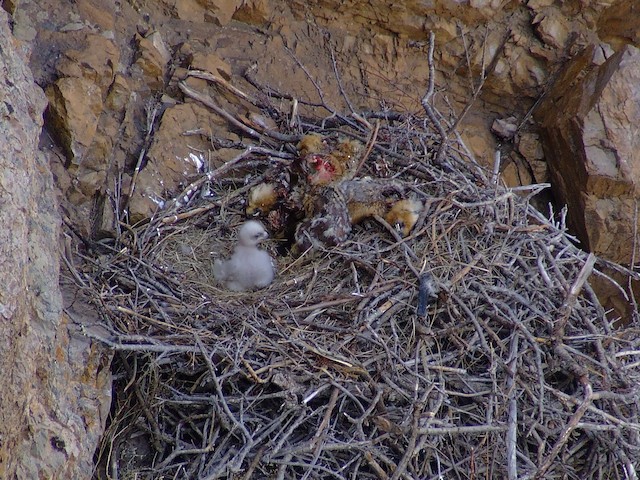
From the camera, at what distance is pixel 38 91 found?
372 centimetres

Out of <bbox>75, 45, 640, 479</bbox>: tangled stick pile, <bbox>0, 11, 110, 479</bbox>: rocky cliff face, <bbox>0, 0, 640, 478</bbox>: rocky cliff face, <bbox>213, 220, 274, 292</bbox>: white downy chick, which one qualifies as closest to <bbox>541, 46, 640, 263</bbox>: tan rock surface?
<bbox>0, 0, 640, 478</bbox>: rocky cliff face

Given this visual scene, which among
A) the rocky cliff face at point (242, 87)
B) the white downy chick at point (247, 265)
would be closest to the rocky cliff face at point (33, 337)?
the rocky cliff face at point (242, 87)

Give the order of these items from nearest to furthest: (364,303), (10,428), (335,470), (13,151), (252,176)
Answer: (10,428) < (13,151) < (335,470) < (364,303) < (252,176)

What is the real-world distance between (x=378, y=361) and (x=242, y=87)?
2.50 metres

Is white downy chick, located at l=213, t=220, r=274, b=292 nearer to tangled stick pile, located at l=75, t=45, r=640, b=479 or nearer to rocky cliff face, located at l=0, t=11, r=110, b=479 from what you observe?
tangled stick pile, located at l=75, t=45, r=640, b=479

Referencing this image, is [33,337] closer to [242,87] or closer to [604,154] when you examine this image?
[242,87]

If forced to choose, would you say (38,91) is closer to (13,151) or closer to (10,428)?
(13,151)

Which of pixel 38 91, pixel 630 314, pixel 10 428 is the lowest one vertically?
pixel 630 314

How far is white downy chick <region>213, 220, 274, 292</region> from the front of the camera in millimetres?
4680

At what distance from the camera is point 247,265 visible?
4680mm

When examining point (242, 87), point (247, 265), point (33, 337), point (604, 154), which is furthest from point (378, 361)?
point (604, 154)

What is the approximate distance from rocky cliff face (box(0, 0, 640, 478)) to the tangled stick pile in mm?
368

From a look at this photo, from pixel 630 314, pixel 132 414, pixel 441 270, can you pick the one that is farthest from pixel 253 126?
pixel 630 314

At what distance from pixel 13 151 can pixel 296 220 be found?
2.23m
